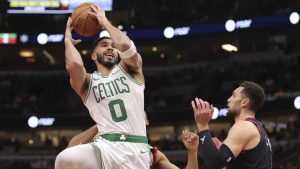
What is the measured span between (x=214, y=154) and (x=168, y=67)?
22.7 meters

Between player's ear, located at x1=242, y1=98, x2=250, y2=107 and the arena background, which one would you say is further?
the arena background

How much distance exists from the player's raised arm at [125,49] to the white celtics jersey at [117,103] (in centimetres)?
7

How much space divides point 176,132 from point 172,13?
5343 mm

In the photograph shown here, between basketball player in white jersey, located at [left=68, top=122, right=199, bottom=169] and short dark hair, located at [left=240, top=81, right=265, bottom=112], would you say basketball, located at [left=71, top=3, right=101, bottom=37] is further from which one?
short dark hair, located at [left=240, top=81, right=265, bottom=112]

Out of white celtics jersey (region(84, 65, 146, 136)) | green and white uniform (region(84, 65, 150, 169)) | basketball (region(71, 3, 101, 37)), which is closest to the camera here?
green and white uniform (region(84, 65, 150, 169))

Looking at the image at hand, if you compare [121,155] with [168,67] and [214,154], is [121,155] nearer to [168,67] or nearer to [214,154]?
[214,154]

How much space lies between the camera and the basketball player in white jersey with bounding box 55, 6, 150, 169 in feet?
15.9

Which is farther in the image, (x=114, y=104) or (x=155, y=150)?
(x=155, y=150)

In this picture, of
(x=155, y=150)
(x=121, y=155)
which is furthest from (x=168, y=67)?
(x=121, y=155)

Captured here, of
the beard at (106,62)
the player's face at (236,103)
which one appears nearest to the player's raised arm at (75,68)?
the beard at (106,62)

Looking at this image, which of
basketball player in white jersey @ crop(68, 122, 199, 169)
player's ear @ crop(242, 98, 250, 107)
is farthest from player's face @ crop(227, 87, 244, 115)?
basketball player in white jersey @ crop(68, 122, 199, 169)

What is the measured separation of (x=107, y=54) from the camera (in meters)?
5.26

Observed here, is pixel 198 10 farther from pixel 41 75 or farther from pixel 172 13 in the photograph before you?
pixel 41 75

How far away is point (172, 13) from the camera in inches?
1014
